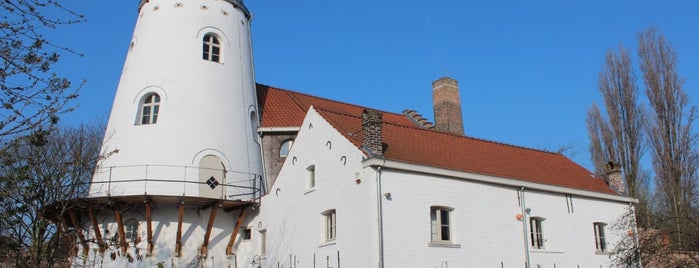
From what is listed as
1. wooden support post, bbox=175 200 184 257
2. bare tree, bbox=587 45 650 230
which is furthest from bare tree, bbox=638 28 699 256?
wooden support post, bbox=175 200 184 257

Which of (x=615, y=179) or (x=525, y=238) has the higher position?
(x=615, y=179)

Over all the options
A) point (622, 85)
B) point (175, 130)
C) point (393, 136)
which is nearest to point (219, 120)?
point (175, 130)

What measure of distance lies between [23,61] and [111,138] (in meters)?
→ 16.0

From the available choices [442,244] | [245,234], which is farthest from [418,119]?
[442,244]

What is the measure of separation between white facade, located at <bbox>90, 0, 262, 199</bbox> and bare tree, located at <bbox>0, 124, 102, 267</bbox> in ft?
4.95

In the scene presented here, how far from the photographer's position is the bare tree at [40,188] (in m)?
9.18

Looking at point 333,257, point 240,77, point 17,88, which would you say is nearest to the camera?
point 17,88

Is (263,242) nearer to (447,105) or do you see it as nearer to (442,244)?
(442,244)

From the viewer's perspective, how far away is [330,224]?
1759 cm

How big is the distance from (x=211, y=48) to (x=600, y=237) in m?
14.8

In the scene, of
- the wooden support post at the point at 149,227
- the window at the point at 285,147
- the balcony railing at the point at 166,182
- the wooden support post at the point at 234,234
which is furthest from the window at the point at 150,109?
the window at the point at 285,147

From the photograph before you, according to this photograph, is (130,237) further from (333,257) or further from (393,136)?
(393,136)

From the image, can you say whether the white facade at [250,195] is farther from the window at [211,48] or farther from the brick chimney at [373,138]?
the brick chimney at [373,138]

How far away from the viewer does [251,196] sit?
21516mm
